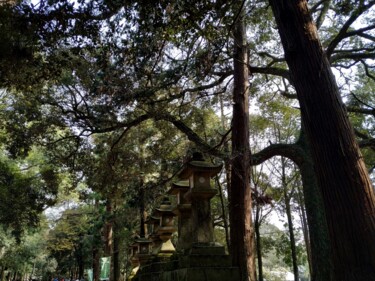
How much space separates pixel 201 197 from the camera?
6.68m

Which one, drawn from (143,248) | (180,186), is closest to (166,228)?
(180,186)

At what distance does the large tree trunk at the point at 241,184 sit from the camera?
6.38 metres

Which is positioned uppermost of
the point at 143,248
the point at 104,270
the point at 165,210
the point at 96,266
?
the point at 165,210

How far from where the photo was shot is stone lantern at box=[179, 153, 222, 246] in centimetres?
623

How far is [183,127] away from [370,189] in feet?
20.2

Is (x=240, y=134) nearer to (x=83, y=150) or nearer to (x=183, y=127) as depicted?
(x=183, y=127)

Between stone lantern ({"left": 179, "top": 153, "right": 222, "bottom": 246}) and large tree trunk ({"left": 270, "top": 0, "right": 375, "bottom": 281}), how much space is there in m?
3.28

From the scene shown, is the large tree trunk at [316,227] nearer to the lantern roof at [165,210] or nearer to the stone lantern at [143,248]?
the lantern roof at [165,210]

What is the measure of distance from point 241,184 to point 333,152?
3.76 m

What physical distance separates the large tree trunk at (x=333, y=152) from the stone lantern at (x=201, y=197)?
3280 mm

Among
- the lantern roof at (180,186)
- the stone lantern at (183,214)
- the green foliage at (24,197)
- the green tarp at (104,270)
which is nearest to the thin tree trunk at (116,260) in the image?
the green tarp at (104,270)

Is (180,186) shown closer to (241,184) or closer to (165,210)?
(241,184)

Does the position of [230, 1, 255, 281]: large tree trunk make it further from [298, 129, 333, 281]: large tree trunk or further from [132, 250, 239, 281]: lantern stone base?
[298, 129, 333, 281]: large tree trunk

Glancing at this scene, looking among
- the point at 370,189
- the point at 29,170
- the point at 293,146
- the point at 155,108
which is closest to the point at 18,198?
the point at 29,170
